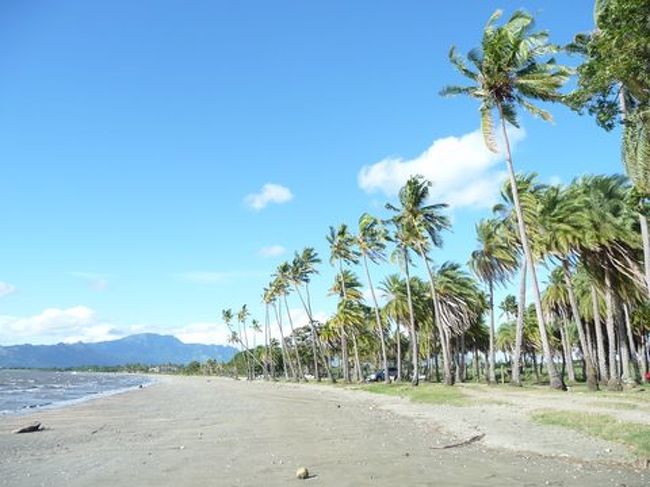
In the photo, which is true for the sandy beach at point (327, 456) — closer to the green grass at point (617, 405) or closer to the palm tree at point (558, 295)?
the green grass at point (617, 405)

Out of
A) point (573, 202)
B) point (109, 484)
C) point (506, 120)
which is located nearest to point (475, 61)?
point (506, 120)

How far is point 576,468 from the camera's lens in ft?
33.0

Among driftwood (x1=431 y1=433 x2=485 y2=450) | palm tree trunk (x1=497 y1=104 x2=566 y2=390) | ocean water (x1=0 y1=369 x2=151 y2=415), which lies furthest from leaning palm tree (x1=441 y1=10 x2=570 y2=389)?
ocean water (x1=0 y1=369 x2=151 y2=415)

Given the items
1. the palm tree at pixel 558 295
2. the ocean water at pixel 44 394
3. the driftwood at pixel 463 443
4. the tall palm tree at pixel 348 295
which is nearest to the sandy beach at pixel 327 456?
the driftwood at pixel 463 443

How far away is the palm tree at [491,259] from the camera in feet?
146

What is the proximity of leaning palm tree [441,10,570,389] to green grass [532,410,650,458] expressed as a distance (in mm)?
13968

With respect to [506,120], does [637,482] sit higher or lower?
lower

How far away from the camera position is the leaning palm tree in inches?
1158

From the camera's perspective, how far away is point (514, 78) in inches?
1207

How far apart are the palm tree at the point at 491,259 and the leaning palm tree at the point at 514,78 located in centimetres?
1274

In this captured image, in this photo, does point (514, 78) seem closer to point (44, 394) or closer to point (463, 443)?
point (463, 443)

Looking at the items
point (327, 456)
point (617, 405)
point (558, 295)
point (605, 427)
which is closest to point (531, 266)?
point (617, 405)

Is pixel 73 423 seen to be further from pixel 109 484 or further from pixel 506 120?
pixel 506 120

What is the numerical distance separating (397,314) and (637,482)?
50.4 meters
